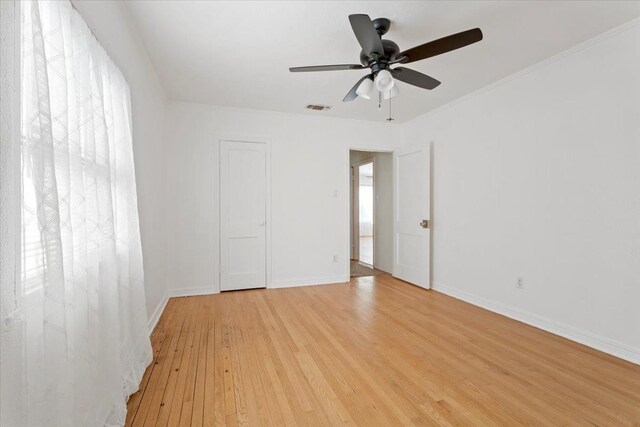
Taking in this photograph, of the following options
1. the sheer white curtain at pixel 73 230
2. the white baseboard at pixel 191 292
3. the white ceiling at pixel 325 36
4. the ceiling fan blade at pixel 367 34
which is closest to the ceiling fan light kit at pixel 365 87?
the ceiling fan blade at pixel 367 34

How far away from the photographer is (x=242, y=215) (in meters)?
4.37

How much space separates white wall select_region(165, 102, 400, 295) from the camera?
4.10 meters

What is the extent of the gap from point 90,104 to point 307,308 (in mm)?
2840

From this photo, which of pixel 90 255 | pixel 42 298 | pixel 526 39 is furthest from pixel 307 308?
pixel 526 39

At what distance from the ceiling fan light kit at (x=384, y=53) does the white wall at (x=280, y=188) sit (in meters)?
2.14

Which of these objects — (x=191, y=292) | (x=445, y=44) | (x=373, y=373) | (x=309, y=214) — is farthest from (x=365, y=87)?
(x=191, y=292)

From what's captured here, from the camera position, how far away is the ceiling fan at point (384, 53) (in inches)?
75.8

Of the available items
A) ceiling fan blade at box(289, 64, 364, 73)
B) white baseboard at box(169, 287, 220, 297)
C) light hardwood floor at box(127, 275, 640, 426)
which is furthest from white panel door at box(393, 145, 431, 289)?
white baseboard at box(169, 287, 220, 297)

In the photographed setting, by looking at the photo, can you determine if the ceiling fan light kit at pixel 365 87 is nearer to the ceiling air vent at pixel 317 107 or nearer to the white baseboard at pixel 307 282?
the ceiling air vent at pixel 317 107

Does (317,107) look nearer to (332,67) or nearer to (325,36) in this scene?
(325,36)

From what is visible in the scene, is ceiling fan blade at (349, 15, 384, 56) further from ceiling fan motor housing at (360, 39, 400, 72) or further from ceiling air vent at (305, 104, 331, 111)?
ceiling air vent at (305, 104, 331, 111)

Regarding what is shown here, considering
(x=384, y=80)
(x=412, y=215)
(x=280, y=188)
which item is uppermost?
(x=384, y=80)

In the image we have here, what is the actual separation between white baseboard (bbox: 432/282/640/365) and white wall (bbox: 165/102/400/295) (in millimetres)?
1954

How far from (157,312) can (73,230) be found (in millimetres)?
2303
